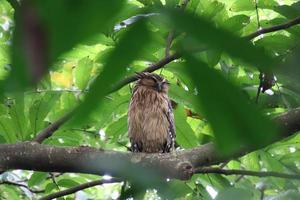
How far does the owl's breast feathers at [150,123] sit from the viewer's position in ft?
15.0

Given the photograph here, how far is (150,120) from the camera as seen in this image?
4.87m

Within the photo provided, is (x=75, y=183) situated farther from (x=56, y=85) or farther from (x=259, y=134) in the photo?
(x=259, y=134)

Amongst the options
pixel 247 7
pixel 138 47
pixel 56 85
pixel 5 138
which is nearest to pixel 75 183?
pixel 5 138

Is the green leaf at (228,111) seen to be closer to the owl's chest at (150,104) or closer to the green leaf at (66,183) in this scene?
the green leaf at (66,183)

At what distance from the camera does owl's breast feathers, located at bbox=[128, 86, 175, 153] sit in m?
4.57

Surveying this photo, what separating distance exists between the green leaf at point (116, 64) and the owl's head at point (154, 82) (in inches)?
126

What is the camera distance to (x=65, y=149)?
261 centimetres

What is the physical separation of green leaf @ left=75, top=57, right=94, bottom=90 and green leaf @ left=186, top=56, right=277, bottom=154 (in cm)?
290

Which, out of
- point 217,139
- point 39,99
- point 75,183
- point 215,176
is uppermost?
point 217,139

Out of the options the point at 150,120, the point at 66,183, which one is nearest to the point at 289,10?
the point at 66,183

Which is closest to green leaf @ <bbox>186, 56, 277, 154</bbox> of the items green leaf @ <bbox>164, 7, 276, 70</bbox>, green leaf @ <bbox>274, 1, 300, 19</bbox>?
green leaf @ <bbox>164, 7, 276, 70</bbox>

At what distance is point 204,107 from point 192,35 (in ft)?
0.22

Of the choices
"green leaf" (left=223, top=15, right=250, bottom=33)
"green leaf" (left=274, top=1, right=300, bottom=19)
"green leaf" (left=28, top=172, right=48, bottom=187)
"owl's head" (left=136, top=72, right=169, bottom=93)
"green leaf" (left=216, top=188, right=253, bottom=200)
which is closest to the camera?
"green leaf" (left=216, top=188, right=253, bottom=200)

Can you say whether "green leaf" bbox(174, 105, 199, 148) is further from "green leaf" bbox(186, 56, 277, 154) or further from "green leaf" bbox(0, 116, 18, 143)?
"green leaf" bbox(186, 56, 277, 154)
